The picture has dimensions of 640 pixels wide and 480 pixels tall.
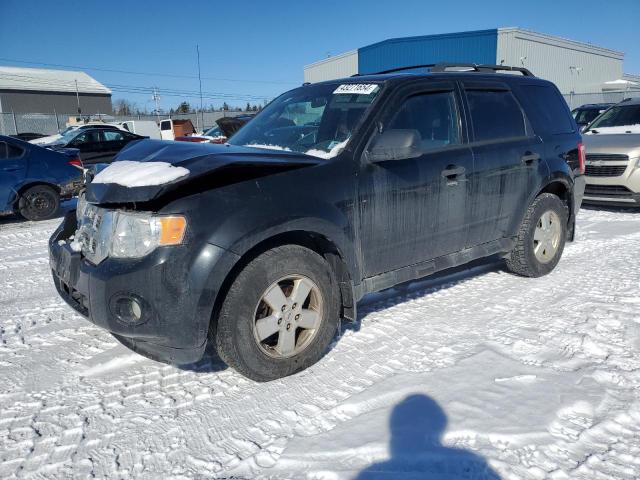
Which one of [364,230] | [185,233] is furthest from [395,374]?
[185,233]

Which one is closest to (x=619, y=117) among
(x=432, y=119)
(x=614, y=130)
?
(x=614, y=130)

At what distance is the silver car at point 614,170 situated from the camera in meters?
7.60

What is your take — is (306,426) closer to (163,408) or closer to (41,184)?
(163,408)

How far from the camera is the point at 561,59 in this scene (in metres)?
37.5

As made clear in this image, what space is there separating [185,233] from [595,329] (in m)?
2.92

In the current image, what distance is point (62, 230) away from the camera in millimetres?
3348

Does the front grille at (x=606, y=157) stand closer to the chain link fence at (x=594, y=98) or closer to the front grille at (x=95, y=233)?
the front grille at (x=95, y=233)

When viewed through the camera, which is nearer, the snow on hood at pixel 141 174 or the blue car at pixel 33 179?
the snow on hood at pixel 141 174

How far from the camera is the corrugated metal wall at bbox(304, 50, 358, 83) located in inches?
1618

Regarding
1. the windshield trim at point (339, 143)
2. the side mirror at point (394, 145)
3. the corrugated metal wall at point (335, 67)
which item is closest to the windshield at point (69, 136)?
the windshield trim at point (339, 143)

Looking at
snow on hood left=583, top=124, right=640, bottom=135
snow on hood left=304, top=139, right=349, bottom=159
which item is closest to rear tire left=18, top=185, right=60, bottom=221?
snow on hood left=304, top=139, right=349, bottom=159

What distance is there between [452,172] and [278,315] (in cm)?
177

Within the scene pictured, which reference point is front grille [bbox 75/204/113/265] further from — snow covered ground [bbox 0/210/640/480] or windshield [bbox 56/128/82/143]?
windshield [bbox 56/128/82/143]

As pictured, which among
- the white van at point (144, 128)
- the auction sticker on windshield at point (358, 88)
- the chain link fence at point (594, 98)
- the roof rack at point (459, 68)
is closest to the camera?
the auction sticker on windshield at point (358, 88)
